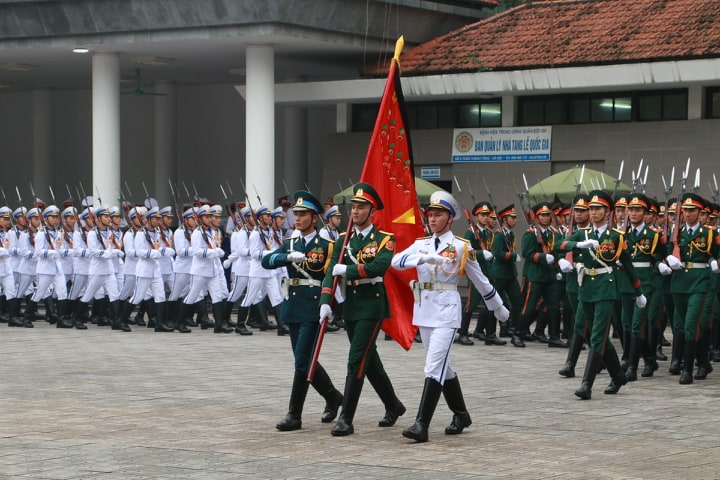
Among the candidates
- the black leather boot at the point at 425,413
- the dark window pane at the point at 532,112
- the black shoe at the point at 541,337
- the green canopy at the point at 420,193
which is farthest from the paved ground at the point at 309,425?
the dark window pane at the point at 532,112

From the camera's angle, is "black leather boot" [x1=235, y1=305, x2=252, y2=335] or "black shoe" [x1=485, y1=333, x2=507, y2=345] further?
"black leather boot" [x1=235, y1=305, x2=252, y2=335]

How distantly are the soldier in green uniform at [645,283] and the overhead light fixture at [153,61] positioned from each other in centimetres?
1665

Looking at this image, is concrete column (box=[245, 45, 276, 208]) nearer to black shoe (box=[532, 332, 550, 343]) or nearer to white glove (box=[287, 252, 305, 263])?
black shoe (box=[532, 332, 550, 343])

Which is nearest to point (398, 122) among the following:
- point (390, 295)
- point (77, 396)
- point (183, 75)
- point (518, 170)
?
point (390, 295)

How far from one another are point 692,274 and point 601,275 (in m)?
1.64

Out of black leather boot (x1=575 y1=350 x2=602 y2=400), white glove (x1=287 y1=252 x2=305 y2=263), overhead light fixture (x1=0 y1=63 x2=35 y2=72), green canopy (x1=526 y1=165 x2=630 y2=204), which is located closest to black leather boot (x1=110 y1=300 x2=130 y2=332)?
green canopy (x1=526 y1=165 x2=630 y2=204)

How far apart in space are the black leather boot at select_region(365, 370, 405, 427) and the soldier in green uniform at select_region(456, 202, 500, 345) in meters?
7.59

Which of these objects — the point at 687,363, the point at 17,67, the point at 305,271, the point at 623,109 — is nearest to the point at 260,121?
the point at 623,109

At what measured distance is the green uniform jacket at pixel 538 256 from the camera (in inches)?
713

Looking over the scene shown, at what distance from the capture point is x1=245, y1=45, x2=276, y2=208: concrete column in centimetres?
2627

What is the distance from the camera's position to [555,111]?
2653cm

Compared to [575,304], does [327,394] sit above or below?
below

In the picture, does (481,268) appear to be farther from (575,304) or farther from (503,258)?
(575,304)

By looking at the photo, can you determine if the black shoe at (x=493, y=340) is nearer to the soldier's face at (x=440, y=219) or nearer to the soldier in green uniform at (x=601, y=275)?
the soldier in green uniform at (x=601, y=275)
